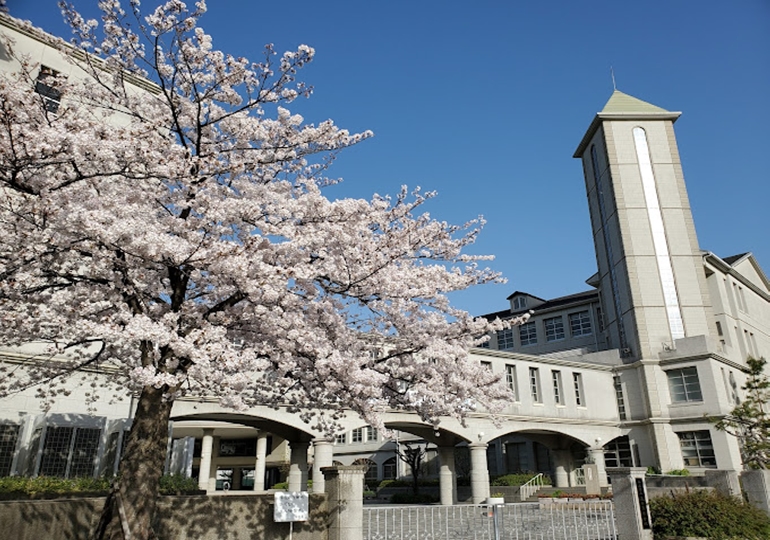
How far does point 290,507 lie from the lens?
1059cm

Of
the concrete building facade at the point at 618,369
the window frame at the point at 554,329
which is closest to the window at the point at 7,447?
the concrete building facade at the point at 618,369

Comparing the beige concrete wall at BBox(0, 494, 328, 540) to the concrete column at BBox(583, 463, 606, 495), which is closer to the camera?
the beige concrete wall at BBox(0, 494, 328, 540)

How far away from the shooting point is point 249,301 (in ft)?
35.3

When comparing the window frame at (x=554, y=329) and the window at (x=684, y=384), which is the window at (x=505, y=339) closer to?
the window frame at (x=554, y=329)

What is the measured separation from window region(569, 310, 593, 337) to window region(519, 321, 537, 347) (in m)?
3.64

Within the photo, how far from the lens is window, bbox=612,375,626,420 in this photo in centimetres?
3528

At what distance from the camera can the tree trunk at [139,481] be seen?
29.3 ft

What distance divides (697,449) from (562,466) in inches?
312

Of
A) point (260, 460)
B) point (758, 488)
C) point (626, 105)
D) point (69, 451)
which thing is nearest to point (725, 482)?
point (758, 488)

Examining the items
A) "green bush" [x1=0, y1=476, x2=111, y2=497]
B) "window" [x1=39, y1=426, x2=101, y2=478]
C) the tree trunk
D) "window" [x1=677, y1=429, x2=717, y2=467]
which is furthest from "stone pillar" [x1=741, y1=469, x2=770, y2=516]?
"window" [x1=39, y1=426, x2=101, y2=478]

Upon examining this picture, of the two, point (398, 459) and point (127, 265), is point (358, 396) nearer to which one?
point (127, 265)

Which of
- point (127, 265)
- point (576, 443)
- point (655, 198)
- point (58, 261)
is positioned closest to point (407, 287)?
point (127, 265)

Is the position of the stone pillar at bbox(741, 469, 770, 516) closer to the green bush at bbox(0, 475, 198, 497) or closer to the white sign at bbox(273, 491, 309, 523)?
the white sign at bbox(273, 491, 309, 523)

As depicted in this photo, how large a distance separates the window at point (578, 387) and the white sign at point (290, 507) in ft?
90.1
